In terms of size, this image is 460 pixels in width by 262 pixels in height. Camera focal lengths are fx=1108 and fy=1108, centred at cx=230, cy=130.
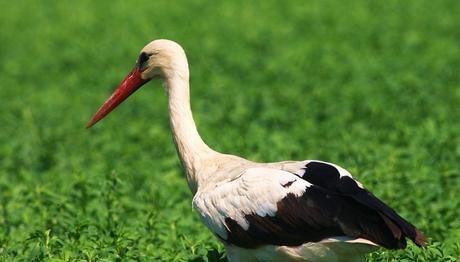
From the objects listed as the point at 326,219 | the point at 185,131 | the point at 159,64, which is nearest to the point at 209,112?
the point at 159,64

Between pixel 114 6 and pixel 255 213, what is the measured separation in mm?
17299

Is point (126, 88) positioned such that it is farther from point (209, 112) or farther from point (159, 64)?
point (209, 112)

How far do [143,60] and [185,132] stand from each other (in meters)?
0.71

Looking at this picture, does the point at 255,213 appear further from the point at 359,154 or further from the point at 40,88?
the point at 40,88

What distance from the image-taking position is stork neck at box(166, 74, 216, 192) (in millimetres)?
7078

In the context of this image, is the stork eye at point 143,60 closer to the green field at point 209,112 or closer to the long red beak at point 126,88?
the long red beak at point 126,88

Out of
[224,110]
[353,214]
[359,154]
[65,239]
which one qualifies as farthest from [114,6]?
[353,214]

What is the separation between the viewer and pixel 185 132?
23.5 feet

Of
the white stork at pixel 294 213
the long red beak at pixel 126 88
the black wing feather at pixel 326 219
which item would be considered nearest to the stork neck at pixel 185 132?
the white stork at pixel 294 213

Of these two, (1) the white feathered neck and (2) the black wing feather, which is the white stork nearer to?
(2) the black wing feather

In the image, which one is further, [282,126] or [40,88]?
Answer: [40,88]

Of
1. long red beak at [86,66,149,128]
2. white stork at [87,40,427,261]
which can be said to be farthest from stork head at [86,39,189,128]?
white stork at [87,40,427,261]

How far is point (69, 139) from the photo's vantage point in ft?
40.8

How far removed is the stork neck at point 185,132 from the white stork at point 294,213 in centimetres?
16
